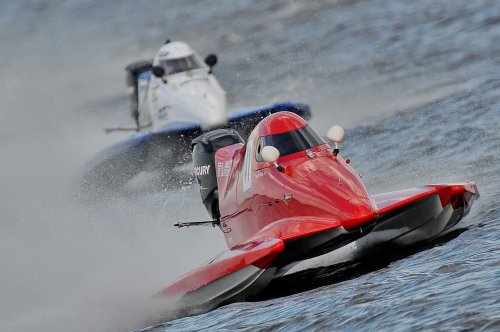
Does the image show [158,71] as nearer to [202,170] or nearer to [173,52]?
[173,52]

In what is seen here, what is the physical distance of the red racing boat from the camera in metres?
8.92

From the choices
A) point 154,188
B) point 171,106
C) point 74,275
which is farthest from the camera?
point 171,106

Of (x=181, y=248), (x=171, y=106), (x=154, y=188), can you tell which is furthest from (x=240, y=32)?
(x=181, y=248)

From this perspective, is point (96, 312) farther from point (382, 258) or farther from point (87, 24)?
point (87, 24)

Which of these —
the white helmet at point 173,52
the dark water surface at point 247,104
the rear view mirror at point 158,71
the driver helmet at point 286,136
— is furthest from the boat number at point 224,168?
the white helmet at point 173,52

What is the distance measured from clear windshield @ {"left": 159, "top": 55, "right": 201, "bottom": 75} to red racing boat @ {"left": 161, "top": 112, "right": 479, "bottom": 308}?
8544mm

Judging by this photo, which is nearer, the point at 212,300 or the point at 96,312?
the point at 212,300

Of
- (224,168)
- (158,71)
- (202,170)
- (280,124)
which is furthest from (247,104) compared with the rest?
(280,124)

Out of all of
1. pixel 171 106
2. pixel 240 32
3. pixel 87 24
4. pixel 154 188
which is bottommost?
pixel 154 188

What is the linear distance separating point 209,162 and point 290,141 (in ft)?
6.29

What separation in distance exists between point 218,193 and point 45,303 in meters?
2.29

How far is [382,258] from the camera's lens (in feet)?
31.1

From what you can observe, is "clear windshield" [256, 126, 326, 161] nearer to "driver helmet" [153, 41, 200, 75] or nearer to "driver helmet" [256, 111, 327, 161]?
"driver helmet" [256, 111, 327, 161]

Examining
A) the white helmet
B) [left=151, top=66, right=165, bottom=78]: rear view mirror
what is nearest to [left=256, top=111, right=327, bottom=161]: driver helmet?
[left=151, top=66, right=165, bottom=78]: rear view mirror
